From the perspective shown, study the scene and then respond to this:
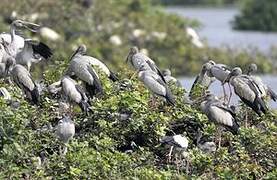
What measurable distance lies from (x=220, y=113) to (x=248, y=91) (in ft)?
2.00

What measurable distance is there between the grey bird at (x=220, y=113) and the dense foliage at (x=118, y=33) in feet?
40.0

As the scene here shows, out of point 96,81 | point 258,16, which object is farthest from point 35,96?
point 258,16

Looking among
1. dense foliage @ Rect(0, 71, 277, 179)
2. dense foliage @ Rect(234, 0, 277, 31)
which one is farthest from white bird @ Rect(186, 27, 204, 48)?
dense foliage @ Rect(0, 71, 277, 179)

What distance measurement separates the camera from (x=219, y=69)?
1252 centimetres

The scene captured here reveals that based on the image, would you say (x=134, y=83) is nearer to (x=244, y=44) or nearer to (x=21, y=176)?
(x=21, y=176)

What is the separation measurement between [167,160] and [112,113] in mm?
741

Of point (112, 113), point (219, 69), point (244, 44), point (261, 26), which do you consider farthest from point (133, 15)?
point (112, 113)

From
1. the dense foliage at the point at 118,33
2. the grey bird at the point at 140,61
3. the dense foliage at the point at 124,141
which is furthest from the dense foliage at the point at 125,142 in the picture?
the dense foliage at the point at 118,33

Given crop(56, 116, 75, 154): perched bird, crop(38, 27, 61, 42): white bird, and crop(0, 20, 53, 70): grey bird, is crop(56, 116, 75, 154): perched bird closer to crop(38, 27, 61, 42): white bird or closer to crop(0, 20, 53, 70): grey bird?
crop(0, 20, 53, 70): grey bird

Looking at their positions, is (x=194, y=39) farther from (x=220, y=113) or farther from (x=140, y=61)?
(x=220, y=113)

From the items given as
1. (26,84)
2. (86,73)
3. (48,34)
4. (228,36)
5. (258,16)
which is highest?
(86,73)

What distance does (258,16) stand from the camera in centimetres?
3662

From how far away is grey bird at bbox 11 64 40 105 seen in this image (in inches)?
442

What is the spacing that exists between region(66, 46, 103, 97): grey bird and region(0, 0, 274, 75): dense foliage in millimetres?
11265
